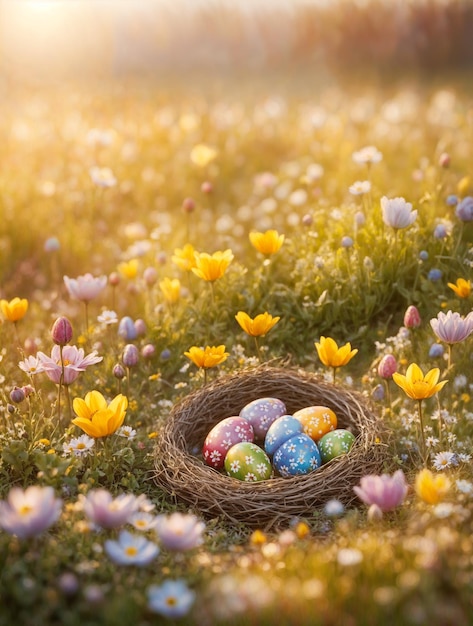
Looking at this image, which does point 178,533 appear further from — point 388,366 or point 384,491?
point 388,366

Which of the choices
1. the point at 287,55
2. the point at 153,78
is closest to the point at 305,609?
the point at 153,78

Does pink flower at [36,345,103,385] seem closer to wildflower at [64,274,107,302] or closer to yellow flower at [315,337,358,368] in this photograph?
wildflower at [64,274,107,302]

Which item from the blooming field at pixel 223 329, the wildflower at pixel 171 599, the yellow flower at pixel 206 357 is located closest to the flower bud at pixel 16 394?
the blooming field at pixel 223 329

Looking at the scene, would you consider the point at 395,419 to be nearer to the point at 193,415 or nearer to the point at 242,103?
the point at 193,415

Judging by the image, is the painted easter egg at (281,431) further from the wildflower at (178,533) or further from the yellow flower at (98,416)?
the wildflower at (178,533)

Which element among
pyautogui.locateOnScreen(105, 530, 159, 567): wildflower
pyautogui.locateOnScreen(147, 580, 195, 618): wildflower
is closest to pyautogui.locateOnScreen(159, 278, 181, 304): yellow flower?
pyautogui.locateOnScreen(105, 530, 159, 567): wildflower

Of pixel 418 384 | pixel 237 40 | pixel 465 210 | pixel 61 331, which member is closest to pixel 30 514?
pixel 61 331

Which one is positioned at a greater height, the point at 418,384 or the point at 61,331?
the point at 61,331
